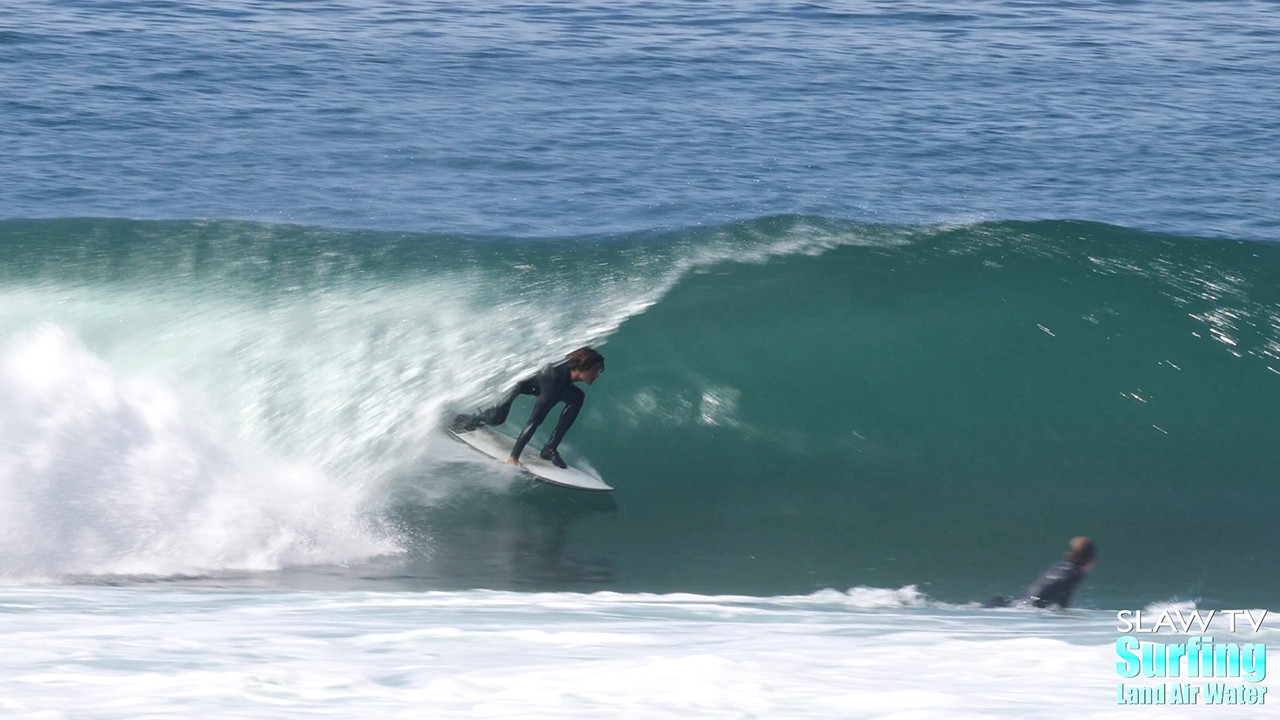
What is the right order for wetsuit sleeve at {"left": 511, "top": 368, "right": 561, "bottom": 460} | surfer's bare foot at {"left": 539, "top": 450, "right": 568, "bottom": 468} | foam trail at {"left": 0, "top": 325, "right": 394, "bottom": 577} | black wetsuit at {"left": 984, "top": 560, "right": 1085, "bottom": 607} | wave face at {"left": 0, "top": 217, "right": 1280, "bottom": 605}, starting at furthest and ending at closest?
surfer's bare foot at {"left": 539, "top": 450, "right": 568, "bottom": 468}
wetsuit sleeve at {"left": 511, "top": 368, "right": 561, "bottom": 460}
wave face at {"left": 0, "top": 217, "right": 1280, "bottom": 605}
foam trail at {"left": 0, "top": 325, "right": 394, "bottom": 577}
black wetsuit at {"left": 984, "top": 560, "right": 1085, "bottom": 607}

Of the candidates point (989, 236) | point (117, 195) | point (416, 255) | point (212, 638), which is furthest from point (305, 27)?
point (212, 638)

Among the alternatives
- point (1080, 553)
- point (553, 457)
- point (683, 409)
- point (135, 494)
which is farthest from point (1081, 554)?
point (135, 494)

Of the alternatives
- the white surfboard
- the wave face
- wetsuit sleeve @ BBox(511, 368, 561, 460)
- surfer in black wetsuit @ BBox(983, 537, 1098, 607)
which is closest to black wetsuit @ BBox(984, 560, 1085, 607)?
surfer in black wetsuit @ BBox(983, 537, 1098, 607)

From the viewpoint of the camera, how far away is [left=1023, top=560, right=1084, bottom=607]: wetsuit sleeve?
7.94 metres

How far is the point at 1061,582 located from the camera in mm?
7941

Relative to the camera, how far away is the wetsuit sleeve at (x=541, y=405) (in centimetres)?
917

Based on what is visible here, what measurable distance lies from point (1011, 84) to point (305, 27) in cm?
1461

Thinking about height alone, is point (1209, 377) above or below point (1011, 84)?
below

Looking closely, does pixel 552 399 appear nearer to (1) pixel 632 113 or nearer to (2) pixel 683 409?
(2) pixel 683 409

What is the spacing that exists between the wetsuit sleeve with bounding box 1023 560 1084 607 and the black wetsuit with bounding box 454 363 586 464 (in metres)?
3.32

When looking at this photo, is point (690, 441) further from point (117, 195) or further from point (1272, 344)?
point (117, 195)

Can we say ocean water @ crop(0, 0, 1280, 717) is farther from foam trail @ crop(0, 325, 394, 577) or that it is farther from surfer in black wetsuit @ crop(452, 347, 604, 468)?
surfer in black wetsuit @ crop(452, 347, 604, 468)

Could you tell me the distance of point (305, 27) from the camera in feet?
90.8

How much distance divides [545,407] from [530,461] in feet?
1.37
